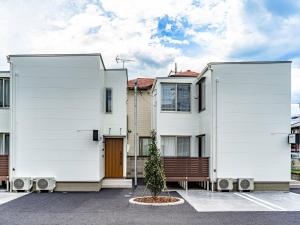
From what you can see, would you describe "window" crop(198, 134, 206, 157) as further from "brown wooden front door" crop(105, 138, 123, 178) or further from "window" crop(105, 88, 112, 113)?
"window" crop(105, 88, 112, 113)

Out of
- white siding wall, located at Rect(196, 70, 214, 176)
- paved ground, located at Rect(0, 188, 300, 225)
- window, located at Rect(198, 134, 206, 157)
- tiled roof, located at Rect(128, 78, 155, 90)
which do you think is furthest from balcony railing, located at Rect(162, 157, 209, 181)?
tiled roof, located at Rect(128, 78, 155, 90)

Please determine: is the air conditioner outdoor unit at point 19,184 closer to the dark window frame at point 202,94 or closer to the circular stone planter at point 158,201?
the circular stone planter at point 158,201

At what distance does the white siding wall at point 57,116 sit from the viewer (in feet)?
46.9

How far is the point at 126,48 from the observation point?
18.4 meters

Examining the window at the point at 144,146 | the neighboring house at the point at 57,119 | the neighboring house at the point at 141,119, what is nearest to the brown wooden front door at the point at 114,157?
the neighboring house at the point at 57,119

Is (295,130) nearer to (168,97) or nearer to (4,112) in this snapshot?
(168,97)

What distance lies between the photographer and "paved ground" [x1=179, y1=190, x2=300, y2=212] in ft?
34.1

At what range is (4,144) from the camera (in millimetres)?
15320

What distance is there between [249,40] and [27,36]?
8959 mm

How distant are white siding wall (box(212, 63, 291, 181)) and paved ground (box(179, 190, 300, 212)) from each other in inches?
42.9

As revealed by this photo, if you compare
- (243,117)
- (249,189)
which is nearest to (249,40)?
(243,117)

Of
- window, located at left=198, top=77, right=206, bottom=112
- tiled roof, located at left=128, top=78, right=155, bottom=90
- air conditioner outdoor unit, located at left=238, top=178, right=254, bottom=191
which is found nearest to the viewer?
air conditioner outdoor unit, located at left=238, top=178, right=254, bottom=191

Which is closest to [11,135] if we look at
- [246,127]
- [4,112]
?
[4,112]

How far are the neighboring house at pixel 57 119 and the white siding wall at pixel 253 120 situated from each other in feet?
16.6
